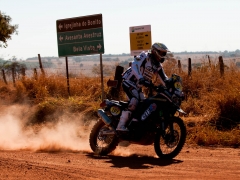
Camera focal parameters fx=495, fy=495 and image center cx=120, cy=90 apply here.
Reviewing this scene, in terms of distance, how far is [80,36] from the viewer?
55.5ft

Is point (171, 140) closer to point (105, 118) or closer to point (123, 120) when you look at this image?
point (123, 120)

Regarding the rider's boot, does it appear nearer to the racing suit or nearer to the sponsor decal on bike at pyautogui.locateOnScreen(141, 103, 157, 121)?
the racing suit

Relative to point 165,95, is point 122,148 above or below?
below

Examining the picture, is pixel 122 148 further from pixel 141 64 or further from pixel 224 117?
pixel 224 117

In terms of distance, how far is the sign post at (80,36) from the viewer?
16266 millimetres

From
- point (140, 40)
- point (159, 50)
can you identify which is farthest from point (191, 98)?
point (159, 50)

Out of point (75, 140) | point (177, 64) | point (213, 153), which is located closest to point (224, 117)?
point (213, 153)

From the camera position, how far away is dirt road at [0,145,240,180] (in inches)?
291

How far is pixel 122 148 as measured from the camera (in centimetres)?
1062

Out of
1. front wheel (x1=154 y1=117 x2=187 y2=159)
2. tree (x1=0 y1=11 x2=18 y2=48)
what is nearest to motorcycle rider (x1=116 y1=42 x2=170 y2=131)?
front wheel (x1=154 y1=117 x2=187 y2=159)

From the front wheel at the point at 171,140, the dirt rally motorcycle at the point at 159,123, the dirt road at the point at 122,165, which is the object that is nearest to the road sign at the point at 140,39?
the dirt road at the point at 122,165

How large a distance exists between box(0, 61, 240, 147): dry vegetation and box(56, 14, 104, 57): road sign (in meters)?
1.32

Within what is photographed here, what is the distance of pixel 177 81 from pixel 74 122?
6023 millimetres

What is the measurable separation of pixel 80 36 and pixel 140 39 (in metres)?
3.17
